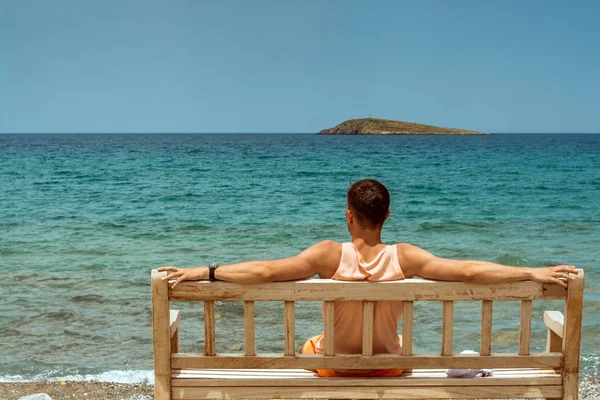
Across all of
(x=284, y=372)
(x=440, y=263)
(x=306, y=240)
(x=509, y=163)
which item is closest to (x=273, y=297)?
(x=284, y=372)

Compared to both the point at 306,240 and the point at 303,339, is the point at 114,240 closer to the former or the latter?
the point at 306,240

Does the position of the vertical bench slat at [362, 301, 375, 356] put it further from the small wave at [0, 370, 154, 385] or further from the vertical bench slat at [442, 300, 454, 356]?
the small wave at [0, 370, 154, 385]

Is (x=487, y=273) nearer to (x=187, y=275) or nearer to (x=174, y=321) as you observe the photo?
(x=187, y=275)

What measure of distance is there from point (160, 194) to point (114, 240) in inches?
453

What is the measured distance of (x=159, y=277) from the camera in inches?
111

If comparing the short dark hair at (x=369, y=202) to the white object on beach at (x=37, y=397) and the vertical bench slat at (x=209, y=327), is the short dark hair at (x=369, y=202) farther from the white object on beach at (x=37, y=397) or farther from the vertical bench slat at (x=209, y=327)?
the white object on beach at (x=37, y=397)

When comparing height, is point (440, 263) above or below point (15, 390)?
above

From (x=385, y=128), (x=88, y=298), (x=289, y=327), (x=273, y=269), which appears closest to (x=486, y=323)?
(x=289, y=327)

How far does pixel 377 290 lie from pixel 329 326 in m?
0.29

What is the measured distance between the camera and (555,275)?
9.29 feet

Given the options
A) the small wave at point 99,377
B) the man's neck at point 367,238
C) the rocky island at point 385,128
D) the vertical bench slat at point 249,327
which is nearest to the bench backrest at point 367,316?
the vertical bench slat at point 249,327

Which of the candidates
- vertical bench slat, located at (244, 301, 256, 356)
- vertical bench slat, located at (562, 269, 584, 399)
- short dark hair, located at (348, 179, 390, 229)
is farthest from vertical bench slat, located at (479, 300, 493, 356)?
vertical bench slat, located at (244, 301, 256, 356)

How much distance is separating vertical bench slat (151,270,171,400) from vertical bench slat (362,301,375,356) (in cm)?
92

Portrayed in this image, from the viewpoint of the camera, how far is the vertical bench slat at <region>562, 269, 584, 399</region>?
9.32 feet
